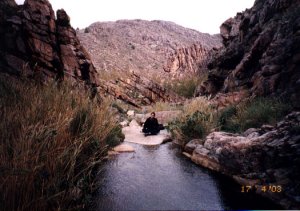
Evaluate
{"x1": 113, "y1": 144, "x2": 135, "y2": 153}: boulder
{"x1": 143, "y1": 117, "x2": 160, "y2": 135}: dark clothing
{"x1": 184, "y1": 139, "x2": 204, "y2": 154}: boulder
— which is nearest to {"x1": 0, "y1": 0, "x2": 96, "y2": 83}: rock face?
{"x1": 113, "y1": 144, "x2": 135, "y2": 153}: boulder

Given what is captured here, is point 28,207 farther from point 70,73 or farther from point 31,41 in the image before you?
point 70,73

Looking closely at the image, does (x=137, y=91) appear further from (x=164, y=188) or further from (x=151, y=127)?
(x=164, y=188)

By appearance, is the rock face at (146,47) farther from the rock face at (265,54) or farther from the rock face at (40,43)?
the rock face at (40,43)

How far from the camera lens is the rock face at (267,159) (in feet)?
14.7

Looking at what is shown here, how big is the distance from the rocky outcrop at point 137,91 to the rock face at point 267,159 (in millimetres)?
16965

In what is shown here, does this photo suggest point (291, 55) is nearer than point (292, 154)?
No

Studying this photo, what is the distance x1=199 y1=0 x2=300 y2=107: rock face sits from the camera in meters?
9.00

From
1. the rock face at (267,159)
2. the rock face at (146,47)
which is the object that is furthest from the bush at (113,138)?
the rock face at (146,47)

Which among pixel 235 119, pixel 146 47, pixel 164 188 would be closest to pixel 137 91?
pixel 235 119

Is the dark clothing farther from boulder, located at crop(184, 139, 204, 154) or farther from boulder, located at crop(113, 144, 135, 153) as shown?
boulder, located at crop(184, 139, 204, 154)

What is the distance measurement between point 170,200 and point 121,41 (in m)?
43.6

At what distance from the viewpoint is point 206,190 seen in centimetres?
530

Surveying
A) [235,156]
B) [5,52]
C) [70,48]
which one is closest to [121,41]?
[70,48]

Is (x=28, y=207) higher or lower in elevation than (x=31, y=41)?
lower
